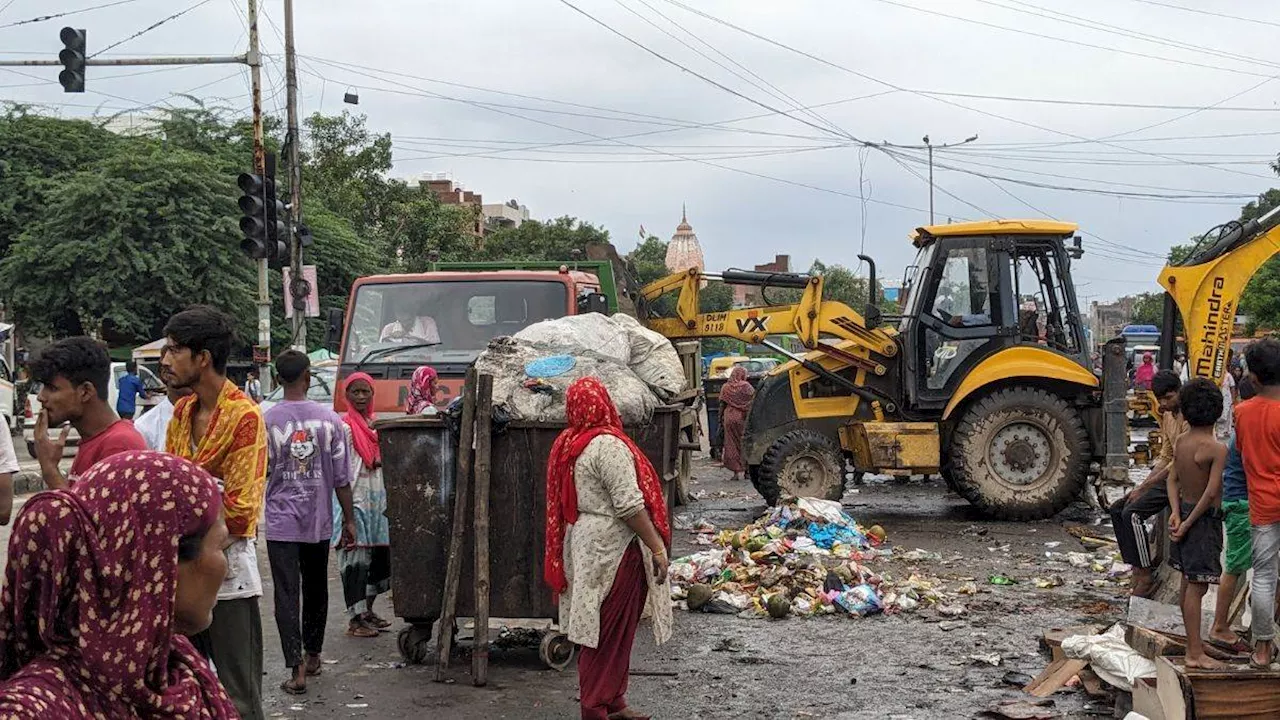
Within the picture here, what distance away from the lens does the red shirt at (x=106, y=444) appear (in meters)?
4.55

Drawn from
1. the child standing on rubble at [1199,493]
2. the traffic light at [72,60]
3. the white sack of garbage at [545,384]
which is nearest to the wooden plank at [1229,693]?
the child standing on rubble at [1199,493]

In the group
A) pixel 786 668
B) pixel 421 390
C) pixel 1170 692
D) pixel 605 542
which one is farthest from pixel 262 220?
pixel 1170 692

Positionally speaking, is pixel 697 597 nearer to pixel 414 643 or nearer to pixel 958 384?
pixel 414 643

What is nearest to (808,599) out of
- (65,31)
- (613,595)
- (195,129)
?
(613,595)

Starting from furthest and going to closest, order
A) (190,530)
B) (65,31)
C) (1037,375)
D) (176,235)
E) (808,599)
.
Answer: (176,235) < (65,31) < (1037,375) < (808,599) < (190,530)

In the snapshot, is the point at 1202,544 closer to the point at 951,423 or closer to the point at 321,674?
the point at 321,674

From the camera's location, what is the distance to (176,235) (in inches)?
1096

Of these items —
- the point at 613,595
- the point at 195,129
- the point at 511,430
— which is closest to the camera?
the point at 613,595

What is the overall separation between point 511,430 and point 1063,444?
7804 millimetres

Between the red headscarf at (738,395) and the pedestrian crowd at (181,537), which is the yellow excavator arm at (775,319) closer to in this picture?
the red headscarf at (738,395)

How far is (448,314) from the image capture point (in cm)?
1095

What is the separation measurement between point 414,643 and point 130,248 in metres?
22.3

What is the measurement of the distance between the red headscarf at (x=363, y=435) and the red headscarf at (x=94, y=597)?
18.5 ft

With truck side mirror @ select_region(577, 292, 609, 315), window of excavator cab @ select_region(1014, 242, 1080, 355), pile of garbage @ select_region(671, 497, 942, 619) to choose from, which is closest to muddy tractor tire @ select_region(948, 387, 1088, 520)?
window of excavator cab @ select_region(1014, 242, 1080, 355)
